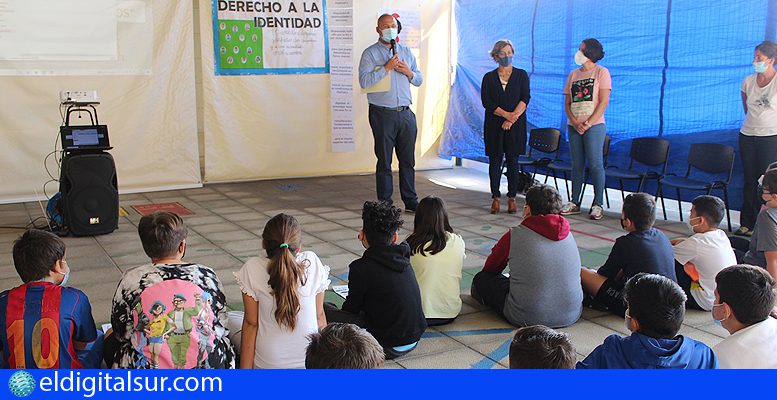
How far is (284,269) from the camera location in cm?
256

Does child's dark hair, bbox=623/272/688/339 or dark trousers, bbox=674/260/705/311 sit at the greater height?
child's dark hair, bbox=623/272/688/339

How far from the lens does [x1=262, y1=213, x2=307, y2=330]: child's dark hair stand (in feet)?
8.43

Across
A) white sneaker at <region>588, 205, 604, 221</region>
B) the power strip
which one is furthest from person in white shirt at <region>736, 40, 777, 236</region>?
the power strip

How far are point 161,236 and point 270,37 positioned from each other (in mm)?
5785

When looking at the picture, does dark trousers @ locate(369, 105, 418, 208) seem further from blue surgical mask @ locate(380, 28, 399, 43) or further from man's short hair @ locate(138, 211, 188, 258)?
man's short hair @ locate(138, 211, 188, 258)

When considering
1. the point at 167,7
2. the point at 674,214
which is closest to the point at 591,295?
the point at 674,214

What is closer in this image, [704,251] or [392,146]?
[704,251]

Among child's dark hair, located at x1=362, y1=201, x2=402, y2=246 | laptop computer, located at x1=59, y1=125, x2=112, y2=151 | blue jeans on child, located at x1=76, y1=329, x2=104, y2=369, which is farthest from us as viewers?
laptop computer, located at x1=59, y1=125, x2=112, y2=151

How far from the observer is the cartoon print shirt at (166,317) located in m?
2.29

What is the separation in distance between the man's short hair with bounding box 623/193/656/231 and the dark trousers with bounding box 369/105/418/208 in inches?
116

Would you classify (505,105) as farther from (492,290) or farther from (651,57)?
(492,290)

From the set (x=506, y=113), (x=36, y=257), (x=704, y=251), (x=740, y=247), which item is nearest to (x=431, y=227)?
(x=704, y=251)

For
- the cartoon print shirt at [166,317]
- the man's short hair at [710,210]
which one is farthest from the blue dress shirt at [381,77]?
the cartoon print shirt at [166,317]

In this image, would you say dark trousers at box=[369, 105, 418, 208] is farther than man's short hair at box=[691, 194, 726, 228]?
Yes
